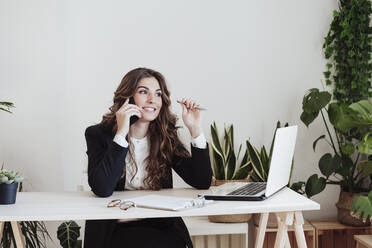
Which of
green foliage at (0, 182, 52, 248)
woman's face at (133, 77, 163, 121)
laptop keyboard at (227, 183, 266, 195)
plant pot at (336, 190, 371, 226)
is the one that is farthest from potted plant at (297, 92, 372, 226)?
green foliage at (0, 182, 52, 248)

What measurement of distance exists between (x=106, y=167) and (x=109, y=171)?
0.08ft

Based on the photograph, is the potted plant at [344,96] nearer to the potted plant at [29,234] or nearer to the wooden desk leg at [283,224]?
the wooden desk leg at [283,224]

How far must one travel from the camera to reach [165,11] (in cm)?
315

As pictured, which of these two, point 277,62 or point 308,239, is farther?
point 277,62

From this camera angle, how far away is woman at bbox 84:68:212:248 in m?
1.93

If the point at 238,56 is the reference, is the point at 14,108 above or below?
below

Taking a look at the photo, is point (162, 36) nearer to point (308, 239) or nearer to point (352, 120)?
point (352, 120)

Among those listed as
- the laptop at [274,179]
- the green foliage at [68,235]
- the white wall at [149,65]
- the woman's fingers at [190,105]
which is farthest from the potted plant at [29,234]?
the laptop at [274,179]

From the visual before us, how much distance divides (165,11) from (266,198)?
1.79 meters

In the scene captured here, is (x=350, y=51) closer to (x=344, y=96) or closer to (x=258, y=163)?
(x=344, y=96)

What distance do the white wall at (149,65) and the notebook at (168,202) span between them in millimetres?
1353

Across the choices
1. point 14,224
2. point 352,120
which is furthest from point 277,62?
point 14,224

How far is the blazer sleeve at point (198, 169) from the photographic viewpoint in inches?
84.9

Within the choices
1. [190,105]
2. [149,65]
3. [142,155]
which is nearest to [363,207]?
[190,105]
